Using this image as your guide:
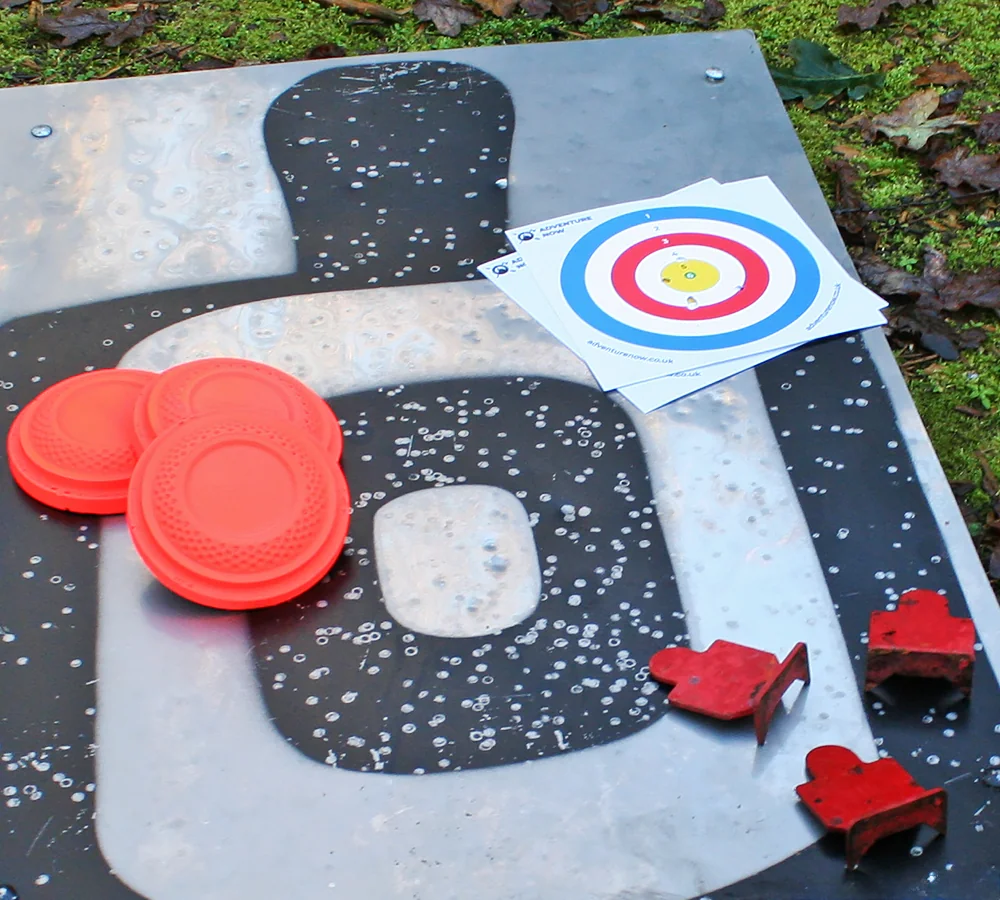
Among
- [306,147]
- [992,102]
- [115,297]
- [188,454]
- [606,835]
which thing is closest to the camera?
[606,835]

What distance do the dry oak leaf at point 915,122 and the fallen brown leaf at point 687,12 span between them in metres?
0.36

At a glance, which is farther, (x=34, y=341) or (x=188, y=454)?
(x=34, y=341)

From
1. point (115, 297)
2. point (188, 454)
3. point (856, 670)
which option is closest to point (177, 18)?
point (115, 297)

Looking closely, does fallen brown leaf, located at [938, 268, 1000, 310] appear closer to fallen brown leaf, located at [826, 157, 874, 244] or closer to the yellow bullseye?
fallen brown leaf, located at [826, 157, 874, 244]

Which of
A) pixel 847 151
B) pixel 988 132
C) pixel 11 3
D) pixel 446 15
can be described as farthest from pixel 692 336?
pixel 11 3

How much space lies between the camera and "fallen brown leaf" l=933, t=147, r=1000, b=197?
1.65 meters

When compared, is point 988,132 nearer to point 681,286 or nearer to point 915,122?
point 915,122

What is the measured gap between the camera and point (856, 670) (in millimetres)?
982

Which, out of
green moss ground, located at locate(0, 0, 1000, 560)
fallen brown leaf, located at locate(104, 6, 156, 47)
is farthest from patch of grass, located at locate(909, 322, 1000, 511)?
fallen brown leaf, located at locate(104, 6, 156, 47)

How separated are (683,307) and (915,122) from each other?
684 millimetres

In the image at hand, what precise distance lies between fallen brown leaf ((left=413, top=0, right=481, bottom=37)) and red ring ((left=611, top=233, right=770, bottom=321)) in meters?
0.79

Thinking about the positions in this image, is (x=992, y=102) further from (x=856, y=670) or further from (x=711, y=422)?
(x=856, y=670)

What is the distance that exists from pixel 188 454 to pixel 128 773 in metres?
0.27

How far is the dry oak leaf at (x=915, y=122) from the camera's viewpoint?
174 cm
